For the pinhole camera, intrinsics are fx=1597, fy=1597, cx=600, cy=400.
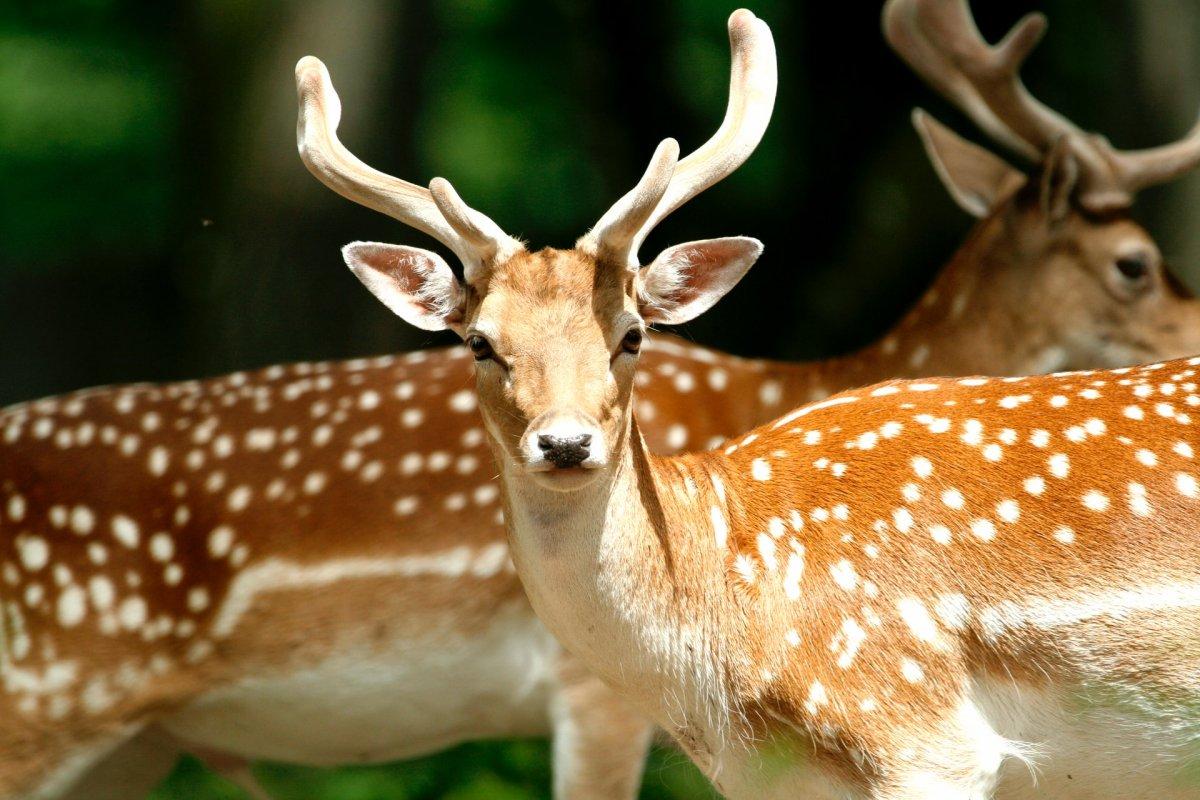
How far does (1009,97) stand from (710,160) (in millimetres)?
2092

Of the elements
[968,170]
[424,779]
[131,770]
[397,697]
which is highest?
[968,170]

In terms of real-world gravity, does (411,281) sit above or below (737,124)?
below

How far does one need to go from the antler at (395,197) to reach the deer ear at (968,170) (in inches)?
93.9

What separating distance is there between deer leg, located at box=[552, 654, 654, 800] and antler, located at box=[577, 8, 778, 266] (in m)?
1.50

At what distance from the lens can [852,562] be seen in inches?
121

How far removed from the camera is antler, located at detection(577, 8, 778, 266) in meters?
2.94

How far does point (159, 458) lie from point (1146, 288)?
113 inches

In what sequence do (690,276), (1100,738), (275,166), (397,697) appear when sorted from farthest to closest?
(275,166) < (397,697) < (690,276) < (1100,738)

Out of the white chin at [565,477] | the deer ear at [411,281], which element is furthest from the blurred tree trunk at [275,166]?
the white chin at [565,477]

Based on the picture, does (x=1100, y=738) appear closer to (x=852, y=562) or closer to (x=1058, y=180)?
(x=852, y=562)

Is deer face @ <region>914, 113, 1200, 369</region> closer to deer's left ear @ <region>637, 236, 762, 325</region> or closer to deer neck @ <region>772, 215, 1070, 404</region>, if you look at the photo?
deer neck @ <region>772, 215, 1070, 404</region>

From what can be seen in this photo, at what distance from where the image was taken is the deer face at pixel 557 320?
9.12ft

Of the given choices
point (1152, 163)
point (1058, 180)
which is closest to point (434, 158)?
point (1058, 180)

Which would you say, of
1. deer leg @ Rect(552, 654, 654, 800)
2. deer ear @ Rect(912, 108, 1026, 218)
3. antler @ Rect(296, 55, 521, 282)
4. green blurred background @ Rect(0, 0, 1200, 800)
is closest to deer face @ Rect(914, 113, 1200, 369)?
deer ear @ Rect(912, 108, 1026, 218)
